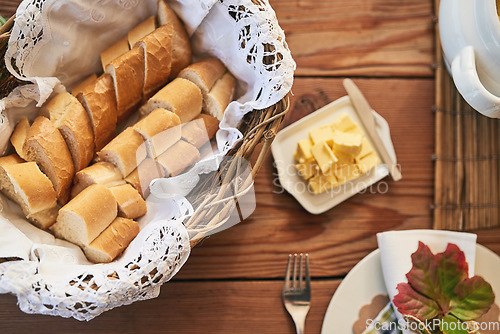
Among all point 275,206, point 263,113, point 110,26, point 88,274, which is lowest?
point 275,206

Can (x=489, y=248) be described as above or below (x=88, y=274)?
below

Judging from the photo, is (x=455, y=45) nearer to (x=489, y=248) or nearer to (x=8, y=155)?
(x=489, y=248)

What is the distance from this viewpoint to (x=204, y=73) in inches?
30.0

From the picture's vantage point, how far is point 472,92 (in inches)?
27.7

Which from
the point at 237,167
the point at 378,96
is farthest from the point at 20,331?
the point at 378,96

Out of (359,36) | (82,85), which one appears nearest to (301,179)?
(359,36)

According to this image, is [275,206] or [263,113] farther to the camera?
[275,206]

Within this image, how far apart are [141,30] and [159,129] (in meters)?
0.18

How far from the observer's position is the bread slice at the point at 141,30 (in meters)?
0.77

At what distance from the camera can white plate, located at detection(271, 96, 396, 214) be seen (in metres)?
0.86

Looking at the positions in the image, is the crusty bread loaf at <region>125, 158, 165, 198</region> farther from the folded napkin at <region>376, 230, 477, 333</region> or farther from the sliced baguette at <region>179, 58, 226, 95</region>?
the folded napkin at <region>376, 230, 477, 333</region>

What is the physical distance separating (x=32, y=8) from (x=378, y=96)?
638 millimetres

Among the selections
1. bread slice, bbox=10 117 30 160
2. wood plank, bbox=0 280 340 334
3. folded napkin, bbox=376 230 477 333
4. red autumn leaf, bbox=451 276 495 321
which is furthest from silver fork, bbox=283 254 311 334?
bread slice, bbox=10 117 30 160

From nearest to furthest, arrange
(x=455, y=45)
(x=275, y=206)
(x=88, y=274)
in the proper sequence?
1. (x=88, y=274)
2. (x=455, y=45)
3. (x=275, y=206)
